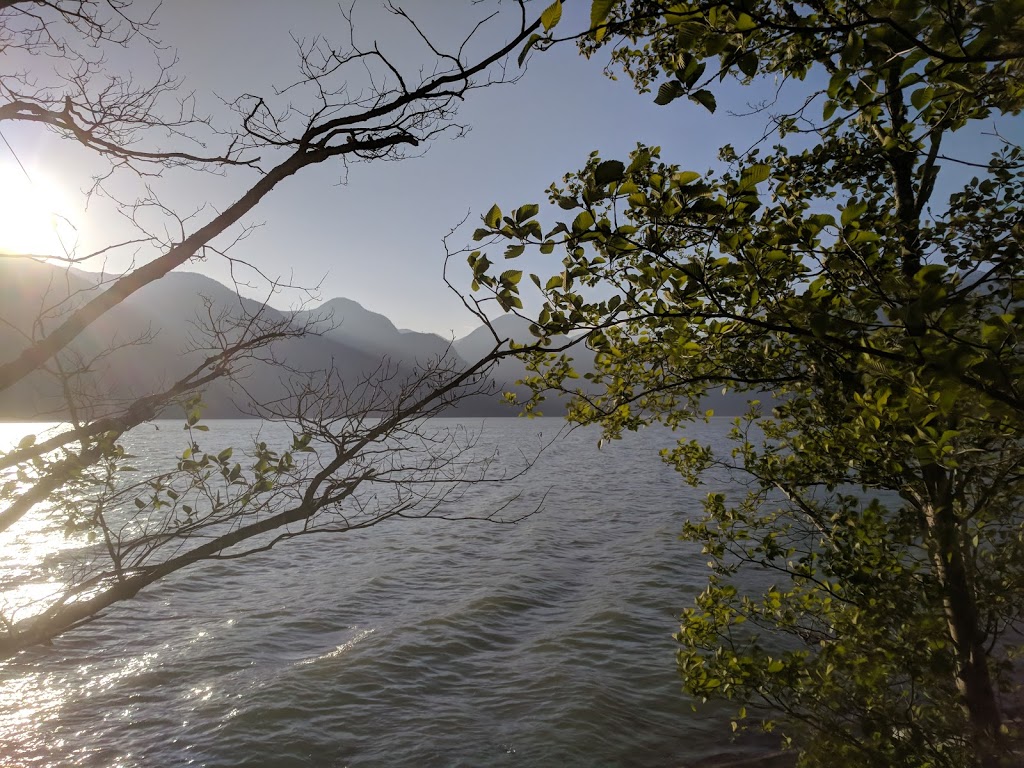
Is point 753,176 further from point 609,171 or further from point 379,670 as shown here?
point 379,670

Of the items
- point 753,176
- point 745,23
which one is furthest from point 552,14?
point 753,176

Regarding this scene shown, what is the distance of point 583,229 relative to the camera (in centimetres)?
267

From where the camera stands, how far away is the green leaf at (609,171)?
2.41 metres

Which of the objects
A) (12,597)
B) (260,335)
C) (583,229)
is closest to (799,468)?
(583,229)

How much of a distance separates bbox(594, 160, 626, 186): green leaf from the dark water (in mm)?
10834

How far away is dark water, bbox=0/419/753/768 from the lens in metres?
10.9

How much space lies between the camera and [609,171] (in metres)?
2.42

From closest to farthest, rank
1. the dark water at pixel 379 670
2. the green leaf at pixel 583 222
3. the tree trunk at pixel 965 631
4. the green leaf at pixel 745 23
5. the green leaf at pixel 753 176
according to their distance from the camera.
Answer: the green leaf at pixel 745 23
the green leaf at pixel 583 222
the green leaf at pixel 753 176
the tree trunk at pixel 965 631
the dark water at pixel 379 670

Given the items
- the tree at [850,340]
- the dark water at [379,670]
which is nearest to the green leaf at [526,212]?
the tree at [850,340]

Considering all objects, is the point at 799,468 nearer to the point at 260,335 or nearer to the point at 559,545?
the point at 260,335

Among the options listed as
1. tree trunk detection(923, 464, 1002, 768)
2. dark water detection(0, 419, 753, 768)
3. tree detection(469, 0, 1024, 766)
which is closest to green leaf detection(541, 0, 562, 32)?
tree detection(469, 0, 1024, 766)

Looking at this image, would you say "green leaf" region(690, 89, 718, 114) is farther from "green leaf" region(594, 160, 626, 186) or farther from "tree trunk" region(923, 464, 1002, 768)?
"tree trunk" region(923, 464, 1002, 768)

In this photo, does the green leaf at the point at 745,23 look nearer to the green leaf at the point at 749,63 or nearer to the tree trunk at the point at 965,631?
the green leaf at the point at 749,63

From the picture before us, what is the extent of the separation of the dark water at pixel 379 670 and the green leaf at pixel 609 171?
10834 millimetres
